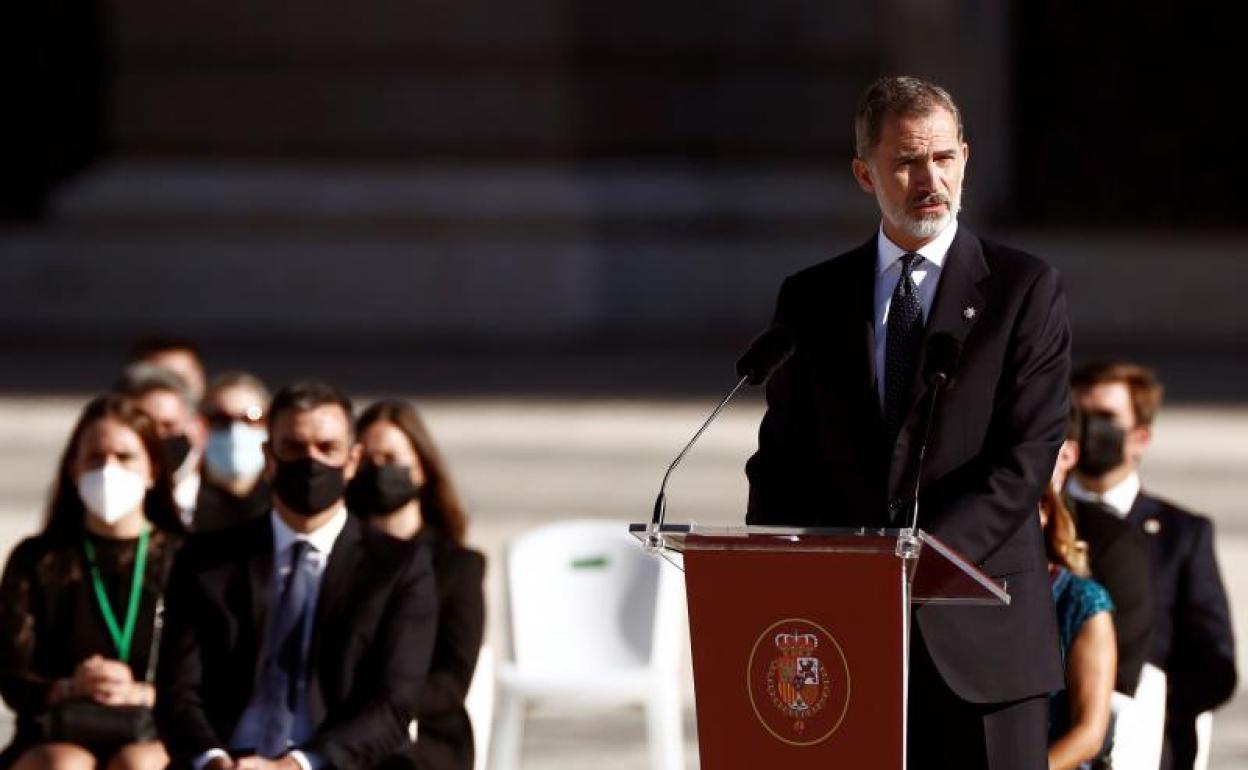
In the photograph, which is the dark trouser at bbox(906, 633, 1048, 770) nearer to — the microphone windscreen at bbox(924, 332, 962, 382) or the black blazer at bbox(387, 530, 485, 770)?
the microphone windscreen at bbox(924, 332, 962, 382)

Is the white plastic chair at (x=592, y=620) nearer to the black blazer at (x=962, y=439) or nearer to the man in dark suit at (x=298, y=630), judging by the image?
the man in dark suit at (x=298, y=630)

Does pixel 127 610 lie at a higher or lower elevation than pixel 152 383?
lower

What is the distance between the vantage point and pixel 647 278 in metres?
17.4

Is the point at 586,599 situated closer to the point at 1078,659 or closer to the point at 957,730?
the point at 1078,659

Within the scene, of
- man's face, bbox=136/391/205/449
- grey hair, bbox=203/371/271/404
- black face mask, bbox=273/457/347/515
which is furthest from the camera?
man's face, bbox=136/391/205/449

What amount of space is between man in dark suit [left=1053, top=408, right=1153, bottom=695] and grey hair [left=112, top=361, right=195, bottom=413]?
3088mm

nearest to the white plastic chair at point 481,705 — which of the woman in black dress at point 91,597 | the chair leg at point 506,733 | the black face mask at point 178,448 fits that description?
the chair leg at point 506,733

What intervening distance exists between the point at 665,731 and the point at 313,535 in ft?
5.22

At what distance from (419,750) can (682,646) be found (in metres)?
3.49

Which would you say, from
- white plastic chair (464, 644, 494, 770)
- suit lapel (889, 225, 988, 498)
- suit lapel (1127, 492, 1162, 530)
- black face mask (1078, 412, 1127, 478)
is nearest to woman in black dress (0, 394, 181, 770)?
white plastic chair (464, 644, 494, 770)

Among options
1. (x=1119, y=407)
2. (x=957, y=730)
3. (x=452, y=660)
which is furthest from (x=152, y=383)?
(x=957, y=730)

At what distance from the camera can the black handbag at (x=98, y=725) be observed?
240 inches

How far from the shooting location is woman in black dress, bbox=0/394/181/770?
6105 mm

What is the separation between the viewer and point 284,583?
A: 5.79 m
